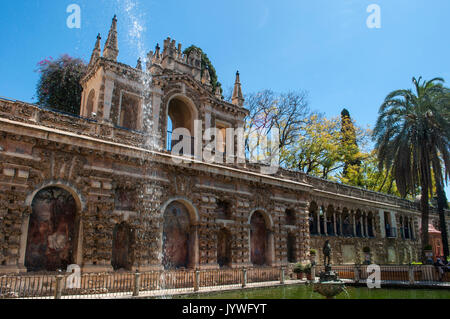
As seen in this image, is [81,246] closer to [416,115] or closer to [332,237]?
[332,237]

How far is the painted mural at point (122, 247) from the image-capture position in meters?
16.5

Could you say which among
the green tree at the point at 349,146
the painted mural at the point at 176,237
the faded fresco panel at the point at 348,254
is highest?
the green tree at the point at 349,146

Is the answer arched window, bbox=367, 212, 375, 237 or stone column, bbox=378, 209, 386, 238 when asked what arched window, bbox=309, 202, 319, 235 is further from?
stone column, bbox=378, 209, 386, 238

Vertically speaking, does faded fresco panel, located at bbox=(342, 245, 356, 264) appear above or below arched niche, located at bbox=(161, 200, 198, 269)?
below

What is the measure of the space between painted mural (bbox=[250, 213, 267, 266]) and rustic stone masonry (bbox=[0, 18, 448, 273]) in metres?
0.06

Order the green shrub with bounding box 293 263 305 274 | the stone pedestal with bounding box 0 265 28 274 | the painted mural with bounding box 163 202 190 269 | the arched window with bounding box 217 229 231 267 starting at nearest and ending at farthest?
the stone pedestal with bounding box 0 265 28 274
the painted mural with bounding box 163 202 190 269
the arched window with bounding box 217 229 231 267
the green shrub with bounding box 293 263 305 274

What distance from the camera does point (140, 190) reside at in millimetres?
17359

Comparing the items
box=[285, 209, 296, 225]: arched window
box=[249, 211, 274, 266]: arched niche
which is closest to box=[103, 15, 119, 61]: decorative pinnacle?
box=[249, 211, 274, 266]: arched niche

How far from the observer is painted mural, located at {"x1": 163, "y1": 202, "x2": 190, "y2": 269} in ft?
60.5

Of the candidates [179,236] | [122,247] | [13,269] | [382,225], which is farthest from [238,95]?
[382,225]

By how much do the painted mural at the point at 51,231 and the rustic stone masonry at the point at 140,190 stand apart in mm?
40
